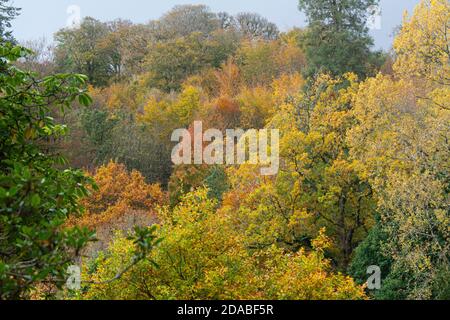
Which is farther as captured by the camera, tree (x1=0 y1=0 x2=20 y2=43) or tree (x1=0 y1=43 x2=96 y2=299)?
tree (x1=0 y1=0 x2=20 y2=43)

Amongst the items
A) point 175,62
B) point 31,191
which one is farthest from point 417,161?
point 175,62

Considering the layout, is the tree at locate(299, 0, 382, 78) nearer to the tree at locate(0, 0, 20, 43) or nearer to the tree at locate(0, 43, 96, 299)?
the tree at locate(0, 0, 20, 43)

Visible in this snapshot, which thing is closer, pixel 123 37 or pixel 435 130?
pixel 435 130

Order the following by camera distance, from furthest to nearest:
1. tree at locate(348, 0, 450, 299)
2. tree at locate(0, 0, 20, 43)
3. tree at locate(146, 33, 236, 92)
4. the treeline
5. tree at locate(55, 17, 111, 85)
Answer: tree at locate(55, 17, 111, 85) < tree at locate(146, 33, 236, 92) < tree at locate(0, 0, 20, 43) < tree at locate(348, 0, 450, 299) < the treeline

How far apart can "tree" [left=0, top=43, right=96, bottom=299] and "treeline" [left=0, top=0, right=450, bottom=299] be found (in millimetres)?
74

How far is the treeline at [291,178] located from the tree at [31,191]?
0.24ft

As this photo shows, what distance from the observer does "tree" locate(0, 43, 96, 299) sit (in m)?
3.84

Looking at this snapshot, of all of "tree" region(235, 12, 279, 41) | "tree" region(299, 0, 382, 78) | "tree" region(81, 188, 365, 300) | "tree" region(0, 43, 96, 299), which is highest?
"tree" region(235, 12, 279, 41)

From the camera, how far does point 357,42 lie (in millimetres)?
34688

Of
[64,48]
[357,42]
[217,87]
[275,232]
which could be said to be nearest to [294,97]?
[275,232]

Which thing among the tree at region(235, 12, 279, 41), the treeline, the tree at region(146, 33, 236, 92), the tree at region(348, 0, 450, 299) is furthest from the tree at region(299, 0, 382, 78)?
the tree at region(235, 12, 279, 41)

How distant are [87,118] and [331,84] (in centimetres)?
1797

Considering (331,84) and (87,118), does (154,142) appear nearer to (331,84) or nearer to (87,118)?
(87,118)

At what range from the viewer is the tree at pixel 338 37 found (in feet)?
113
